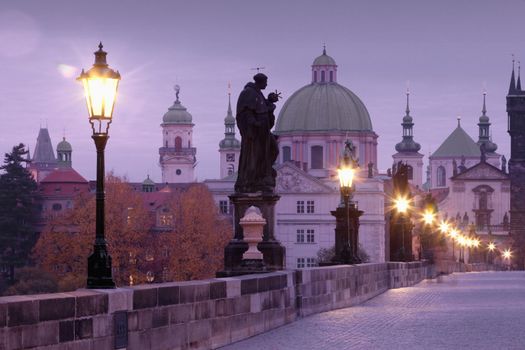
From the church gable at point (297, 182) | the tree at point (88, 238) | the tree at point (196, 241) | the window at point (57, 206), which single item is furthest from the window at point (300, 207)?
the tree at point (88, 238)

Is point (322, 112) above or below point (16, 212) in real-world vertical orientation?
above

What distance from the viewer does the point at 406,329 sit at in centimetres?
2317

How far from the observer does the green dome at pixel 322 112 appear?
578 feet

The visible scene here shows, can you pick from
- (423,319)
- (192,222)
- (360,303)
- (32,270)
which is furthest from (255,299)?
(192,222)

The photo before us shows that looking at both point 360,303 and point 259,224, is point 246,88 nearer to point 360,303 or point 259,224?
point 259,224

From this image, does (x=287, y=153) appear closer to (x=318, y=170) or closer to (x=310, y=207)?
(x=318, y=170)

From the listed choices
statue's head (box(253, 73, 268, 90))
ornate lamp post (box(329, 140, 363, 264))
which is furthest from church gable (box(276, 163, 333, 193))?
statue's head (box(253, 73, 268, 90))

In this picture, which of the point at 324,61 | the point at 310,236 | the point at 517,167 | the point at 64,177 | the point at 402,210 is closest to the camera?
the point at 402,210

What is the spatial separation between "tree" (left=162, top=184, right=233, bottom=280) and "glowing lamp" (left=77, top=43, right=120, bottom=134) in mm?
90409

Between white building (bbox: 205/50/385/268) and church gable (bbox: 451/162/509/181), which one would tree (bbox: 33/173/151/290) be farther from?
church gable (bbox: 451/162/509/181)

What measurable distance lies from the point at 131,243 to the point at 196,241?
8.19 meters

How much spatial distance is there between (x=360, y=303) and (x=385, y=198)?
124 m

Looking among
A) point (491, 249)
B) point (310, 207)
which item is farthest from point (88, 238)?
point (491, 249)

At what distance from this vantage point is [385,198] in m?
158
